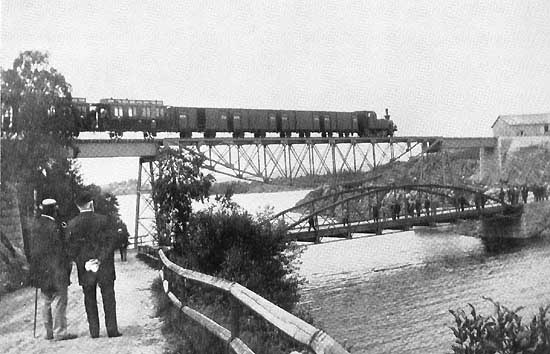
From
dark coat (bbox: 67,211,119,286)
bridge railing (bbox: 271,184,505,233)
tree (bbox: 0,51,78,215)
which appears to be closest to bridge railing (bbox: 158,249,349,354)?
dark coat (bbox: 67,211,119,286)

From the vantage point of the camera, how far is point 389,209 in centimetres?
734

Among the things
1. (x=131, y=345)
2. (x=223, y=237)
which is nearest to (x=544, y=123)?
(x=223, y=237)

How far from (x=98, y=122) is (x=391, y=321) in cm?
470

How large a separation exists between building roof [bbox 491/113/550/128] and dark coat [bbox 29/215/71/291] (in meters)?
3.38

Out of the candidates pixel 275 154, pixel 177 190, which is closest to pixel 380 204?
pixel 275 154

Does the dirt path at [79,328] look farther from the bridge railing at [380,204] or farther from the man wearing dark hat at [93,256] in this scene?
the bridge railing at [380,204]

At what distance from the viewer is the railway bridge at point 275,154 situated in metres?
5.12

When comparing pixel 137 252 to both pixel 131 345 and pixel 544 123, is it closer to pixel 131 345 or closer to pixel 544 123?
pixel 131 345

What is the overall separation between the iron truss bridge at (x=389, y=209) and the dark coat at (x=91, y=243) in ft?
7.27

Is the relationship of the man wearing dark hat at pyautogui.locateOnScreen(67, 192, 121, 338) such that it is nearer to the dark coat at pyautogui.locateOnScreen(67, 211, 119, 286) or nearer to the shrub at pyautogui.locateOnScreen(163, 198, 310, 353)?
the dark coat at pyautogui.locateOnScreen(67, 211, 119, 286)

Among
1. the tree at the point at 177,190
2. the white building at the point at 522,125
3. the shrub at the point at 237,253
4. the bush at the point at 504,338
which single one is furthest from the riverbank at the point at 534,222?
the bush at the point at 504,338

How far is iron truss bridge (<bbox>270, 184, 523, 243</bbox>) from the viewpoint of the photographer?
6.01 m

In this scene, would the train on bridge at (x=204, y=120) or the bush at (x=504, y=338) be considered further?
the train on bridge at (x=204, y=120)

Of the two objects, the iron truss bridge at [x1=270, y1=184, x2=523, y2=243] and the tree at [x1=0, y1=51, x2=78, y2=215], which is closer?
the tree at [x1=0, y1=51, x2=78, y2=215]
